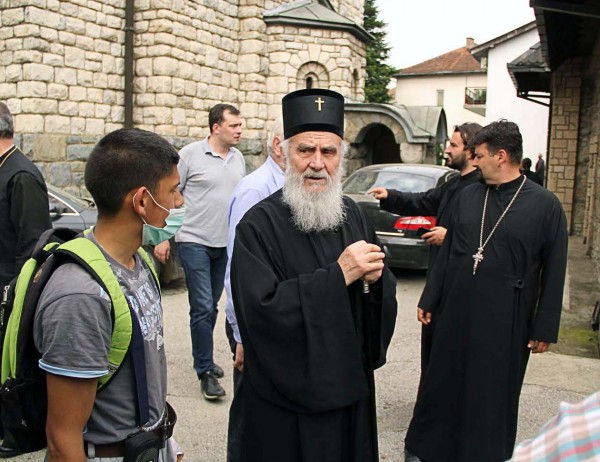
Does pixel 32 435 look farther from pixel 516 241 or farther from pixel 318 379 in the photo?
pixel 516 241

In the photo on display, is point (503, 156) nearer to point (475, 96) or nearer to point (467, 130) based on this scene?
point (467, 130)

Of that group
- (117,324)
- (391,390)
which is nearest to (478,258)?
(391,390)

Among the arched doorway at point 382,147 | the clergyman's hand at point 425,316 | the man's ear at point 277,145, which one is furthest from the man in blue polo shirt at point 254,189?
the arched doorway at point 382,147

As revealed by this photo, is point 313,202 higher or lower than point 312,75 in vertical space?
lower

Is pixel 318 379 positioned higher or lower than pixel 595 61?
lower

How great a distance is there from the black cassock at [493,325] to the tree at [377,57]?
37259 millimetres

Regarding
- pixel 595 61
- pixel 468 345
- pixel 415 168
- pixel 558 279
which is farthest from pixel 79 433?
pixel 595 61

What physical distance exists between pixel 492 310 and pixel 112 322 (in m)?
2.31

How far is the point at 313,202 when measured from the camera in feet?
8.03

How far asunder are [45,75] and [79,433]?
10.7 m

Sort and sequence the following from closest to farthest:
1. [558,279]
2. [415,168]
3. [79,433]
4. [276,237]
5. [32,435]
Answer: [79,433], [32,435], [276,237], [558,279], [415,168]

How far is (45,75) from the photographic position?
36.1 feet

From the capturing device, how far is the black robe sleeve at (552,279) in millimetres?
3322

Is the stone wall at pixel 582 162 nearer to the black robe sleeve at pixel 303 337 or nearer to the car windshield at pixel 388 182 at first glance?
the car windshield at pixel 388 182
